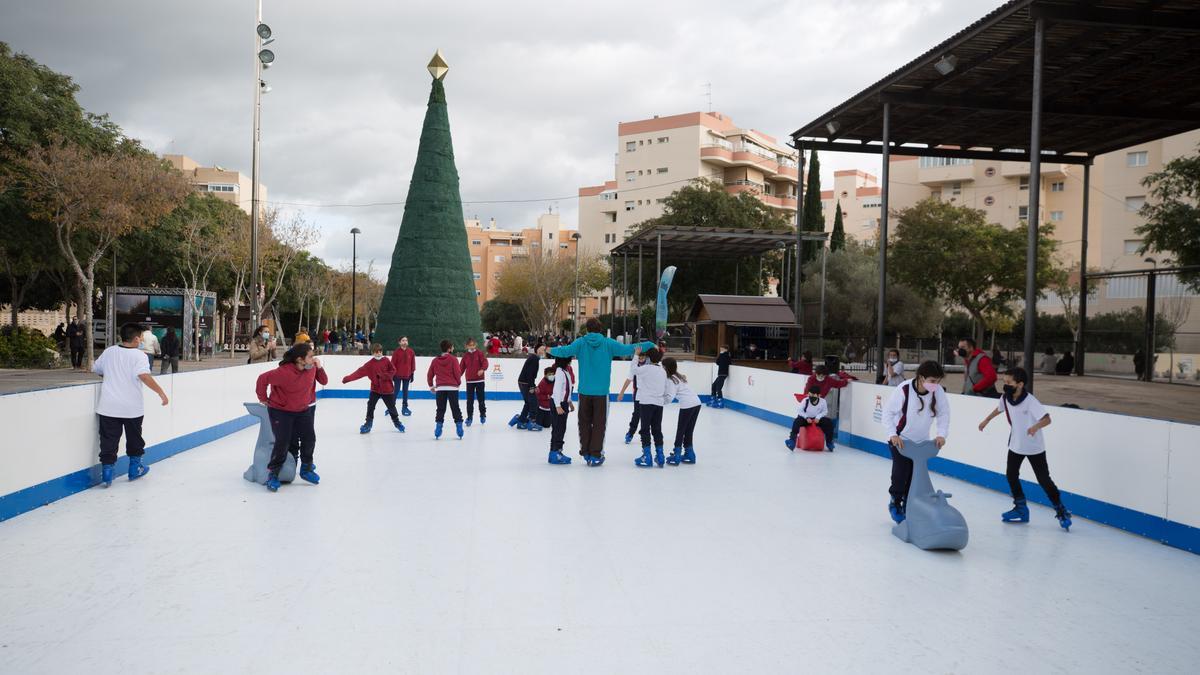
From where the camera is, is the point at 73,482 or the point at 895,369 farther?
the point at 895,369

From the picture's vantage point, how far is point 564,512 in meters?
7.02

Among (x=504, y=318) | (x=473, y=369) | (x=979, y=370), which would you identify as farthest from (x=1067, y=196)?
(x=473, y=369)

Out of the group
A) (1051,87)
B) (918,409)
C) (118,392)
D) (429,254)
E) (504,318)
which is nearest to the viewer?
(918,409)

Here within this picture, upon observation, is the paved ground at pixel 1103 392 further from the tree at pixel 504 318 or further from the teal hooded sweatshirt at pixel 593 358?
the tree at pixel 504 318

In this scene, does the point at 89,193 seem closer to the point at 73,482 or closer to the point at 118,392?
the point at 118,392

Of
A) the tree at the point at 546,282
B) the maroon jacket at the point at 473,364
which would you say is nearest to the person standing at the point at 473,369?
the maroon jacket at the point at 473,364

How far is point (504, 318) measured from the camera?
7425 centimetres

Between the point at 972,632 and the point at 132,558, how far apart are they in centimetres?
525

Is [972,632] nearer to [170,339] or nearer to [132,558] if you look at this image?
[132,558]

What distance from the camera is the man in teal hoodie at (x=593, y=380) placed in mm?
9398

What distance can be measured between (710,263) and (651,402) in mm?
31689

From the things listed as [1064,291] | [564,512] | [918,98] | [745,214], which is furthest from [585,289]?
[564,512]

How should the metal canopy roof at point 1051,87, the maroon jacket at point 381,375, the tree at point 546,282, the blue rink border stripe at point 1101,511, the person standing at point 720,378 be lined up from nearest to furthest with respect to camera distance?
the blue rink border stripe at point 1101,511
the metal canopy roof at point 1051,87
the maroon jacket at point 381,375
the person standing at point 720,378
the tree at point 546,282

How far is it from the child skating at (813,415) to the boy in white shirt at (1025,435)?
463 cm
